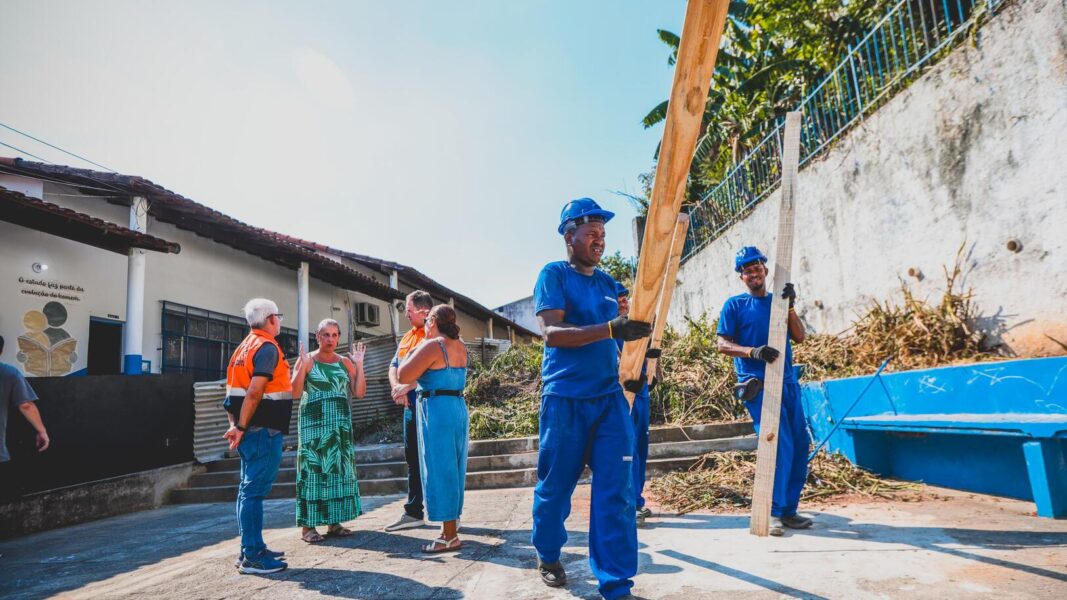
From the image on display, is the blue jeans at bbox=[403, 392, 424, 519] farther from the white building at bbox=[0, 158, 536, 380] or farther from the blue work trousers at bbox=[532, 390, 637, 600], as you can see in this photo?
the white building at bbox=[0, 158, 536, 380]

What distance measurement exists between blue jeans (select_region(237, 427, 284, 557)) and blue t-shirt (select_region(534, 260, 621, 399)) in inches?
82.7

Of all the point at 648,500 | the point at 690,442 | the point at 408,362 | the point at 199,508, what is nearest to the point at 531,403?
the point at 690,442

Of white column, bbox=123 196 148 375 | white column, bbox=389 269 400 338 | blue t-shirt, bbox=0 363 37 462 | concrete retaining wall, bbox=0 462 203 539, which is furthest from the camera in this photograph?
white column, bbox=389 269 400 338

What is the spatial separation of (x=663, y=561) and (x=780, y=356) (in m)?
1.36

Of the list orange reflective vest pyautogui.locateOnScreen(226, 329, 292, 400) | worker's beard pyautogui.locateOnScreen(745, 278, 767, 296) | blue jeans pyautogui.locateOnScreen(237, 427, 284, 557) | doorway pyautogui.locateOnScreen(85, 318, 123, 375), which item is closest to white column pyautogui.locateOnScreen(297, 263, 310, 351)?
doorway pyautogui.locateOnScreen(85, 318, 123, 375)

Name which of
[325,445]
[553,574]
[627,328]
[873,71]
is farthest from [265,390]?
[873,71]

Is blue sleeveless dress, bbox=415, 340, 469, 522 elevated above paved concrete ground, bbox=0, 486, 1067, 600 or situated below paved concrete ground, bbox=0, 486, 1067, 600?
above

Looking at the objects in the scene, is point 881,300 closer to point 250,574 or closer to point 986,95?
point 986,95

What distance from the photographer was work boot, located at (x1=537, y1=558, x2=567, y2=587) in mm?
2801

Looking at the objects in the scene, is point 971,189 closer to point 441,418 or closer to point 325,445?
point 441,418

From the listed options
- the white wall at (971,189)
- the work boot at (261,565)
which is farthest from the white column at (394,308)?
the work boot at (261,565)

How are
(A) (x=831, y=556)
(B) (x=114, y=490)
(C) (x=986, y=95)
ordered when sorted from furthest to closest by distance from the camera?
(B) (x=114, y=490)
(C) (x=986, y=95)
(A) (x=831, y=556)

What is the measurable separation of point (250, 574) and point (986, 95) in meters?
6.98

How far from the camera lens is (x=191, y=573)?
380cm
